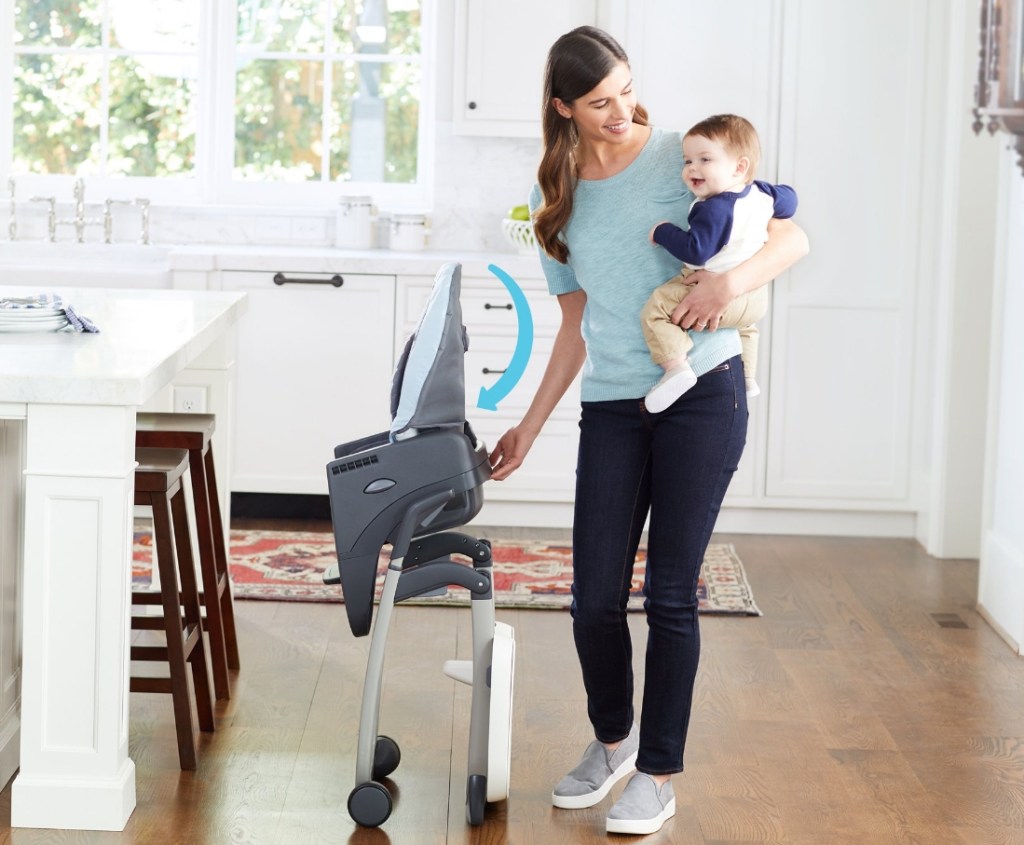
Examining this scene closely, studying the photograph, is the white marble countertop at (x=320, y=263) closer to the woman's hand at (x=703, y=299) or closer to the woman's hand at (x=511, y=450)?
the woman's hand at (x=511, y=450)

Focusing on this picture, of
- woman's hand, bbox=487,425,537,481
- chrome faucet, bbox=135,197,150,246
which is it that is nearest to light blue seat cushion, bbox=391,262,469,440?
woman's hand, bbox=487,425,537,481

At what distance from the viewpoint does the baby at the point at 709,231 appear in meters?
2.37

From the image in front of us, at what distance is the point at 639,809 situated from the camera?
2.59m

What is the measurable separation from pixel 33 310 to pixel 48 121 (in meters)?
3.13

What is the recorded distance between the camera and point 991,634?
397 cm

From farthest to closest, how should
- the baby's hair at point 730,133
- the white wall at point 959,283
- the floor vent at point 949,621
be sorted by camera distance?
the white wall at point 959,283 → the floor vent at point 949,621 → the baby's hair at point 730,133

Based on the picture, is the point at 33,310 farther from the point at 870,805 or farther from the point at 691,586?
the point at 870,805

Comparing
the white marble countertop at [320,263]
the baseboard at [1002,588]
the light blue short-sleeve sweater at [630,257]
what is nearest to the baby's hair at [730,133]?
the light blue short-sleeve sweater at [630,257]

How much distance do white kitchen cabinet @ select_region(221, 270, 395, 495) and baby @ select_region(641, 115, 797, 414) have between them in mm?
2634

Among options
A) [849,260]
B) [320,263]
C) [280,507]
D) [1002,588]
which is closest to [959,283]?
[849,260]

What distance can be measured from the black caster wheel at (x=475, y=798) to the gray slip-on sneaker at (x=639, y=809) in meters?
0.23

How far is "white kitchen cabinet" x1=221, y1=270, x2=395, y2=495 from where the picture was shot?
4996 millimetres

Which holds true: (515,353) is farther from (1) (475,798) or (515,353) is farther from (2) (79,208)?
(2) (79,208)

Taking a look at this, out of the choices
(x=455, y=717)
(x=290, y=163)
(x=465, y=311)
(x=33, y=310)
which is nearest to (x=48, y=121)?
(x=290, y=163)
